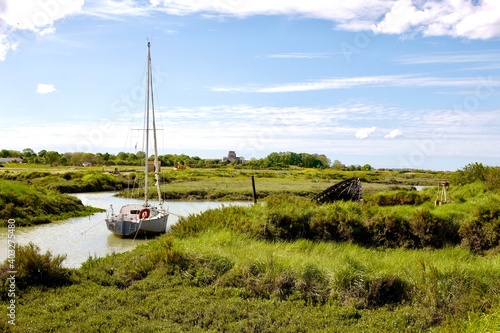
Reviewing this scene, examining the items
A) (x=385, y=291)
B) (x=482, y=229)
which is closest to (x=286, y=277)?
(x=385, y=291)

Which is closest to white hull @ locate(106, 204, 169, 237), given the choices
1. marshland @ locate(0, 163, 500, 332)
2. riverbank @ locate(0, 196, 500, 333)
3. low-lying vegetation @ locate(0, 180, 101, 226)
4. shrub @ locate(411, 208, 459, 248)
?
low-lying vegetation @ locate(0, 180, 101, 226)

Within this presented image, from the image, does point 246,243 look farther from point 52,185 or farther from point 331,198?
point 52,185

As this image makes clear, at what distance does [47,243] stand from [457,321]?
58.0ft

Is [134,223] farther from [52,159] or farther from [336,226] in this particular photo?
[52,159]

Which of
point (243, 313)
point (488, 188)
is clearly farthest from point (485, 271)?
point (488, 188)

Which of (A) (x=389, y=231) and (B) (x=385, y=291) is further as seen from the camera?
(A) (x=389, y=231)

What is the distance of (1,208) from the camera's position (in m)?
26.9

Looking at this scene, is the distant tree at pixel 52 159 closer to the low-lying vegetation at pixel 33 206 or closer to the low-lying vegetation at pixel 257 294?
the low-lying vegetation at pixel 33 206

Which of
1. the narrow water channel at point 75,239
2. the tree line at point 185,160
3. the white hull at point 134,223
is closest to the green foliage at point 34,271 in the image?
the narrow water channel at point 75,239

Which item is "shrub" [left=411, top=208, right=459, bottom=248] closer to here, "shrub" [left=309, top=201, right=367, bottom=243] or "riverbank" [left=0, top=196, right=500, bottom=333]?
"shrub" [left=309, top=201, right=367, bottom=243]

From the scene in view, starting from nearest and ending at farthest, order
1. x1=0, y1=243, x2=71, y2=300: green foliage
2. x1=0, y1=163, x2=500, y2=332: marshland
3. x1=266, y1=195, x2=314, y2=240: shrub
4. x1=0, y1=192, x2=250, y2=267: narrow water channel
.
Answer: x1=0, y1=163, x2=500, y2=332: marshland, x1=0, y1=243, x2=71, y2=300: green foliage, x1=266, y1=195, x2=314, y2=240: shrub, x1=0, y1=192, x2=250, y2=267: narrow water channel

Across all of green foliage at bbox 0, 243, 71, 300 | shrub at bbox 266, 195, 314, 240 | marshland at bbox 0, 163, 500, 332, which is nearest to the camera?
marshland at bbox 0, 163, 500, 332

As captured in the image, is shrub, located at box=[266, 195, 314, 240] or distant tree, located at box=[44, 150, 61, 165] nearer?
shrub, located at box=[266, 195, 314, 240]

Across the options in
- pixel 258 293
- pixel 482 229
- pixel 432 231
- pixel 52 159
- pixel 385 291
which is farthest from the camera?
pixel 52 159
